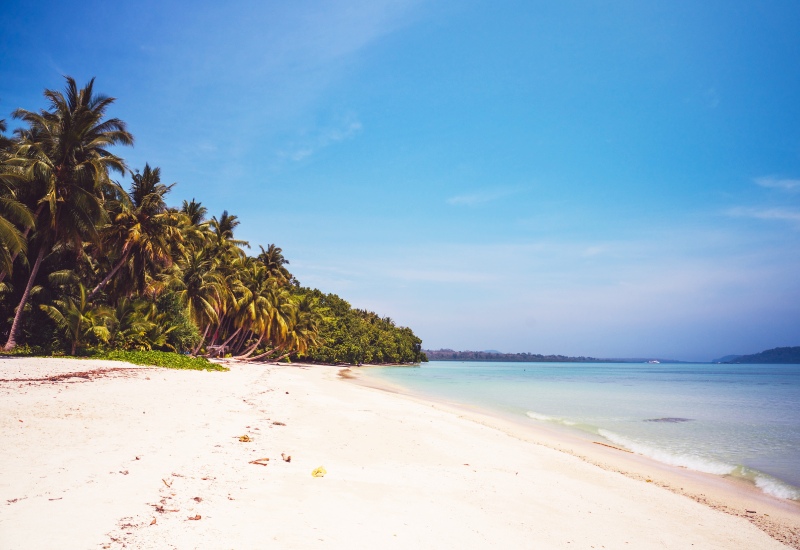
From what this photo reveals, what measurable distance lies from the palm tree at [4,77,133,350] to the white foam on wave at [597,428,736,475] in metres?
24.9

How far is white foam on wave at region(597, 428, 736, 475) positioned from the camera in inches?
460

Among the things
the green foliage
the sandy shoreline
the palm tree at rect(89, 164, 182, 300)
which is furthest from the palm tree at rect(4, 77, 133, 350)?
the green foliage

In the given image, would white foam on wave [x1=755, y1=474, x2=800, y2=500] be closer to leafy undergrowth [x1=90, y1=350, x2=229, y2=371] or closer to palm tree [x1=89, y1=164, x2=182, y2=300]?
leafy undergrowth [x1=90, y1=350, x2=229, y2=371]

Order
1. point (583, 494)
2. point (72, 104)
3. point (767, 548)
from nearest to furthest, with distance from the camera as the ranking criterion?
point (767, 548), point (583, 494), point (72, 104)

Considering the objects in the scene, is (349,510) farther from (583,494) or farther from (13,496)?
(583,494)

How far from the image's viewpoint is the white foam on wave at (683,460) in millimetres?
11688

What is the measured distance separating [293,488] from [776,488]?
444 inches

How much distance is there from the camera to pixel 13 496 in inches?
169

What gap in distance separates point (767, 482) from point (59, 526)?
46.2 feet

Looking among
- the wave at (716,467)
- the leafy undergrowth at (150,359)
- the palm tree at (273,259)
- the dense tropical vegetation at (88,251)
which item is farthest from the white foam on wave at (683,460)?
the palm tree at (273,259)

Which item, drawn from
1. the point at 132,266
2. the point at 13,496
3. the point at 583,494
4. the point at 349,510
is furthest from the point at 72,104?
the point at 583,494

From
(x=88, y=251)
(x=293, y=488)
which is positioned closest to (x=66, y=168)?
(x=88, y=251)

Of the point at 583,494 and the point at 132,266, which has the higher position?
the point at 132,266

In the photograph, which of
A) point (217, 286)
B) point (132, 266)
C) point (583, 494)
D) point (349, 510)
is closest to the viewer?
point (349, 510)
